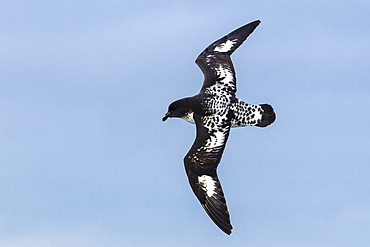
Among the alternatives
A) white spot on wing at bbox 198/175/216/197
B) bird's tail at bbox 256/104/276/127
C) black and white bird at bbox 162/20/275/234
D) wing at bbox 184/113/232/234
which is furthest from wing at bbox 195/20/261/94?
white spot on wing at bbox 198/175/216/197

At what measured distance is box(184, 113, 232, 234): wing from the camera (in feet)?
76.8

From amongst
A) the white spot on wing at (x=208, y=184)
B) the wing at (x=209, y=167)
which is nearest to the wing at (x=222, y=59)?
the wing at (x=209, y=167)

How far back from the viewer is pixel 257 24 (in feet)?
93.4

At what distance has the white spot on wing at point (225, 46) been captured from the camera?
90.5 ft

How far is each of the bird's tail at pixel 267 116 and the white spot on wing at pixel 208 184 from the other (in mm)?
2485

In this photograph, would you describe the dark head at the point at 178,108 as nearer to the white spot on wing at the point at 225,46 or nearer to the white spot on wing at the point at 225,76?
the white spot on wing at the point at 225,76

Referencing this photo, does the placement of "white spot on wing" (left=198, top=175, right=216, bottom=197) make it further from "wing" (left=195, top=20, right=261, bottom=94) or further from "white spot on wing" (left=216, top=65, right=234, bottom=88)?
"white spot on wing" (left=216, top=65, right=234, bottom=88)

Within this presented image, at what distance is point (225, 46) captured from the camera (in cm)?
2778

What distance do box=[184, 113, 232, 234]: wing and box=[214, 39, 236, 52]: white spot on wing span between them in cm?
356

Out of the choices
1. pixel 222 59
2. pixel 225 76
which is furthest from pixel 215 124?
pixel 222 59

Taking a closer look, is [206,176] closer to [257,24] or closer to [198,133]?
[198,133]

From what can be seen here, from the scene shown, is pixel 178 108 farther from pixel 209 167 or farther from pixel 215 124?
pixel 209 167

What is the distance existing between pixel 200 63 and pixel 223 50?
883 millimetres

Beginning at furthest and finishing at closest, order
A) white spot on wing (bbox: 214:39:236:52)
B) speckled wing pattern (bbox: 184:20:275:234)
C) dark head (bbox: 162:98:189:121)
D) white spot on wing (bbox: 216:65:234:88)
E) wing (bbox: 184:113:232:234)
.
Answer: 1. white spot on wing (bbox: 214:39:236:52)
2. white spot on wing (bbox: 216:65:234:88)
3. dark head (bbox: 162:98:189:121)
4. speckled wing pattern (bbox: 184:20:275:234)
5. wing (bbox: 184:113:232:234)
